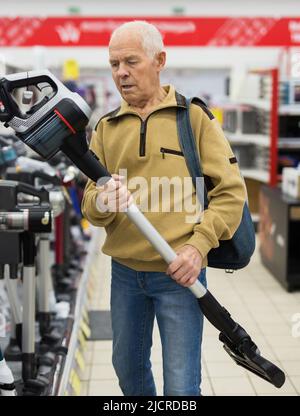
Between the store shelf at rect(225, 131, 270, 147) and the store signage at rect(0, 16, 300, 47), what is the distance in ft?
4.21

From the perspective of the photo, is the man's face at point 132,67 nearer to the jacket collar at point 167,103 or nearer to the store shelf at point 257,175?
the jacket collar at point 167,103

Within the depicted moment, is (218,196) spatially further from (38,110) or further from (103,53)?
(103,53)

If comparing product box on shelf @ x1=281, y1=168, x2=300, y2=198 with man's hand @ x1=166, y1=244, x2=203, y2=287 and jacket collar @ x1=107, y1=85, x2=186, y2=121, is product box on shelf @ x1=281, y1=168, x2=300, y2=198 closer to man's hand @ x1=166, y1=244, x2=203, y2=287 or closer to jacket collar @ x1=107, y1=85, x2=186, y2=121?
jacket collar @ x1=107, y1=85, x2=186, y2=121

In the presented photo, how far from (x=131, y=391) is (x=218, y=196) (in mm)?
753

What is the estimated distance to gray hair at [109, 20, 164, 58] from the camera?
1711mm

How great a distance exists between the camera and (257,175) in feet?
24.2

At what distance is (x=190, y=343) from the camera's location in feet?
6.26

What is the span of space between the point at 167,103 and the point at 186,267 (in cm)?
47

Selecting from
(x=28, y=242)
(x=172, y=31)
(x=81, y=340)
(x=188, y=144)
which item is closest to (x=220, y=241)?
(x=188, y=144)

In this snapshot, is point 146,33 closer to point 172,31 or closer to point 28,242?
point 28,242

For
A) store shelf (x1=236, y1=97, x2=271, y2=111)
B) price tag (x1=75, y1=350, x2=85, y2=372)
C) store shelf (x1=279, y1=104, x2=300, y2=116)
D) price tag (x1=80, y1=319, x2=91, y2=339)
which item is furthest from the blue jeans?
store shelf (x1=236, y1=97, x2=271, y2=111)
